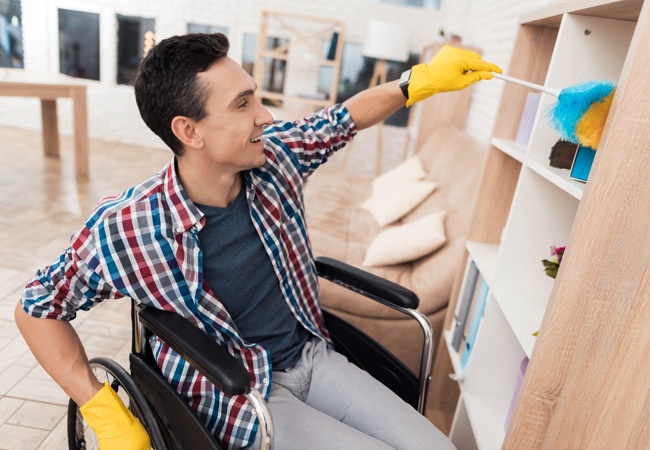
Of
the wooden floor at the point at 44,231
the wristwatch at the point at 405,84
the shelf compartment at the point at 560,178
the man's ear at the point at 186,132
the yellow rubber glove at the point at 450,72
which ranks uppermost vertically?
the yellow rubber glove at the point at 450,72

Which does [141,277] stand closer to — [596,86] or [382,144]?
[596,86]

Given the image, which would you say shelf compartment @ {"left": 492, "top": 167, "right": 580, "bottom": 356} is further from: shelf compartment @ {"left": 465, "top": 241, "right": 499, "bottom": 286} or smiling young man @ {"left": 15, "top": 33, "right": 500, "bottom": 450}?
smiling young man @ {"left": 15, "top": 33, "right": 500, "bottom": 450}

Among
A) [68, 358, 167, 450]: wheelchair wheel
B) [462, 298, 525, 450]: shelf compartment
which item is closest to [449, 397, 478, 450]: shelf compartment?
[462, 298, 525, 450]: shelf compartment

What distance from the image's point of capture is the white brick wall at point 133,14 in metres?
5.32

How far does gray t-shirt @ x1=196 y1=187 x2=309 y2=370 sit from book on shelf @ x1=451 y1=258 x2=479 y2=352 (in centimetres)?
65

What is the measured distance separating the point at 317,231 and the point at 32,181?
2.65 m

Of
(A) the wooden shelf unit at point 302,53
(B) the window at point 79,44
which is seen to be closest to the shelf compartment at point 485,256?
(A) the wooden shelf unit at point 302,53

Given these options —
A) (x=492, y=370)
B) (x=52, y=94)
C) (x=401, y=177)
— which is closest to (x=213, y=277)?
(x=492, y=370)

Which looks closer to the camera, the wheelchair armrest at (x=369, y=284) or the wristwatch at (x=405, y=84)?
the wheelchair armrest at (x=369, y=284)

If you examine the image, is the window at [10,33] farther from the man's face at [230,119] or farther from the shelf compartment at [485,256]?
the shelf compartment at [485,256]

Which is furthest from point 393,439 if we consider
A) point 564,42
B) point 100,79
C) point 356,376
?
point 100,79

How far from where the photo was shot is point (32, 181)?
13.2 ft

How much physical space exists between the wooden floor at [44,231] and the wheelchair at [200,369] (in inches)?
13.9

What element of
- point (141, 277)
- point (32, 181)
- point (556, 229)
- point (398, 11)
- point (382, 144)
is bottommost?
point (32, 181)
